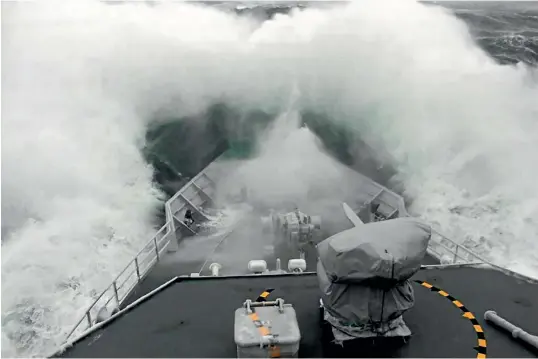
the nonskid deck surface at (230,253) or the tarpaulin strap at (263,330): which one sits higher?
the tarpaulin strap at (263,330)

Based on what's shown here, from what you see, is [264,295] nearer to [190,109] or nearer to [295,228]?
[295,228]

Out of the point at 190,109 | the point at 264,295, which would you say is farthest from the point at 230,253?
the point at 190,109

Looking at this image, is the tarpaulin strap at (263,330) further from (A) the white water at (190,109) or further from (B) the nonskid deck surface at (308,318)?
(A) the white water at (190,109)

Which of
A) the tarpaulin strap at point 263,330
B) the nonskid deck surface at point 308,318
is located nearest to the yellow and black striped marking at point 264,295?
the nonskid deck surface at point 308,318

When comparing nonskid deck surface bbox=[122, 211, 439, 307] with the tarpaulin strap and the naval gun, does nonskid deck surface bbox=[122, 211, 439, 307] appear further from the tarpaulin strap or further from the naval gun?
the tarpaulin strap

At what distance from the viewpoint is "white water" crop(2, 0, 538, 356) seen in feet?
60.2

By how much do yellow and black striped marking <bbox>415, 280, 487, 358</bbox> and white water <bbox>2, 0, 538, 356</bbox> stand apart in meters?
10.4

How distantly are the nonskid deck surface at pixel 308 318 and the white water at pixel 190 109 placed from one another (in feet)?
24.5

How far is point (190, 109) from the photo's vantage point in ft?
95.6

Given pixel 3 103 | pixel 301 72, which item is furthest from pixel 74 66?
pixel 301 72

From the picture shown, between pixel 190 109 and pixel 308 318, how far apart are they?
22.8m

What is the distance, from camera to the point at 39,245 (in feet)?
60.2

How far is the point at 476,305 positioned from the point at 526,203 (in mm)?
16386

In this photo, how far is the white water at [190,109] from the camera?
18344 millimetres
